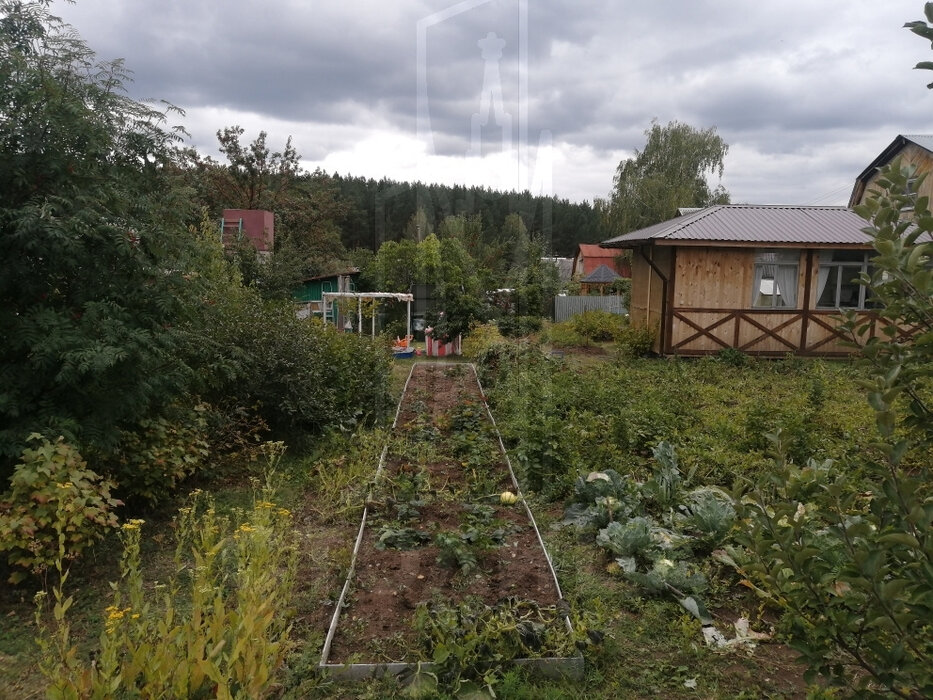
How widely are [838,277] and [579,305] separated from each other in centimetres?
1281

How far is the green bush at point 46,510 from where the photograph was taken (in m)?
Answer: 3.64

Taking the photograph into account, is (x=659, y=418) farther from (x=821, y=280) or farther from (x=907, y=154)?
(x=907, y=154)

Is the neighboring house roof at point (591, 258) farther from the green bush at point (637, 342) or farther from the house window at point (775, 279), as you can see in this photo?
the house window at point (775, 279)

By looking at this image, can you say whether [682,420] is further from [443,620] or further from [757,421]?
[443,620]

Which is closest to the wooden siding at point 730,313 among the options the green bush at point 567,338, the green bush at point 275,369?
the green bush at point 567,338

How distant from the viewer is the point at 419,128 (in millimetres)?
9602

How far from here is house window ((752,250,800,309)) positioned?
46.6ft

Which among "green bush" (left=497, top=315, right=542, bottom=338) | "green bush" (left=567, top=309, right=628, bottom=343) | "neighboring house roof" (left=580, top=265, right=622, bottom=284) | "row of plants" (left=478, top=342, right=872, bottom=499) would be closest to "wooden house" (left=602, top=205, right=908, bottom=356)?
"row of plants" (left=478, top=342, right=872, bottom=499)

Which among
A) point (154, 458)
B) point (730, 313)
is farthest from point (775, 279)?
point (154, 458)

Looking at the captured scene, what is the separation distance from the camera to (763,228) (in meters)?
14.5

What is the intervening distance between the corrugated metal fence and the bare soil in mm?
19061

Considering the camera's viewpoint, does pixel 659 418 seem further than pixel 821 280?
No

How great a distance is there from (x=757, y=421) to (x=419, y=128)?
600 centimetres

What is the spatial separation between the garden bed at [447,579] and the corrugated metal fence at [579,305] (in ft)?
64.5
